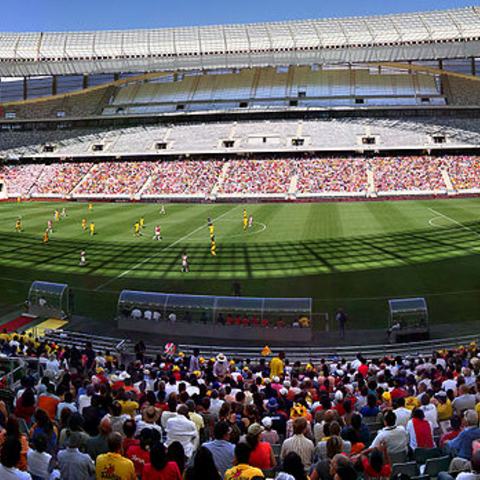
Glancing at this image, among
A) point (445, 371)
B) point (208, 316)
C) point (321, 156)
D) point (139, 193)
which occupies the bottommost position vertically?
point (445, 371)

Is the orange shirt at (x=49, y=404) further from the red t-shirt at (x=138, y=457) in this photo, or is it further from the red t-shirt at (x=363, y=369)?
the red t-shirt at (x=363, y=369)

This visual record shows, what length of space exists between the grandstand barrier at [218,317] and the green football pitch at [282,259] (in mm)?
2389

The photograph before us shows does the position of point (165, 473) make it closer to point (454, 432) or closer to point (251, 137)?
point (454, 432)

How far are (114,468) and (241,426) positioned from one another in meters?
2.46

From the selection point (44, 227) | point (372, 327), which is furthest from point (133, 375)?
point (44, 227)

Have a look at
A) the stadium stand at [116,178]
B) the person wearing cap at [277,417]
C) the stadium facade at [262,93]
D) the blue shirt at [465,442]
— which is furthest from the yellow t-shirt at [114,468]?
the stadium facade at [262,93]

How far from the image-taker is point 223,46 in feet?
252

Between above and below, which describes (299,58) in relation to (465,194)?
above

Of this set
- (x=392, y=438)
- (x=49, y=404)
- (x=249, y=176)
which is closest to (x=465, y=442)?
(x=392, y=438)

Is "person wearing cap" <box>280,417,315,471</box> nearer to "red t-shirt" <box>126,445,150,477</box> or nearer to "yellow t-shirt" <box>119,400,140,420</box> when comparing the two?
"red t-shirt" <box>126,445,150,477</box>

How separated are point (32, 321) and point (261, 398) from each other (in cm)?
1610

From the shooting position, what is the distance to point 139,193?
215ft

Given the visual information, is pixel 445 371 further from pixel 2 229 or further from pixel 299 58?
pixel 299 58

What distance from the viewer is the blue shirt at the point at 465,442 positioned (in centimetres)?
693
